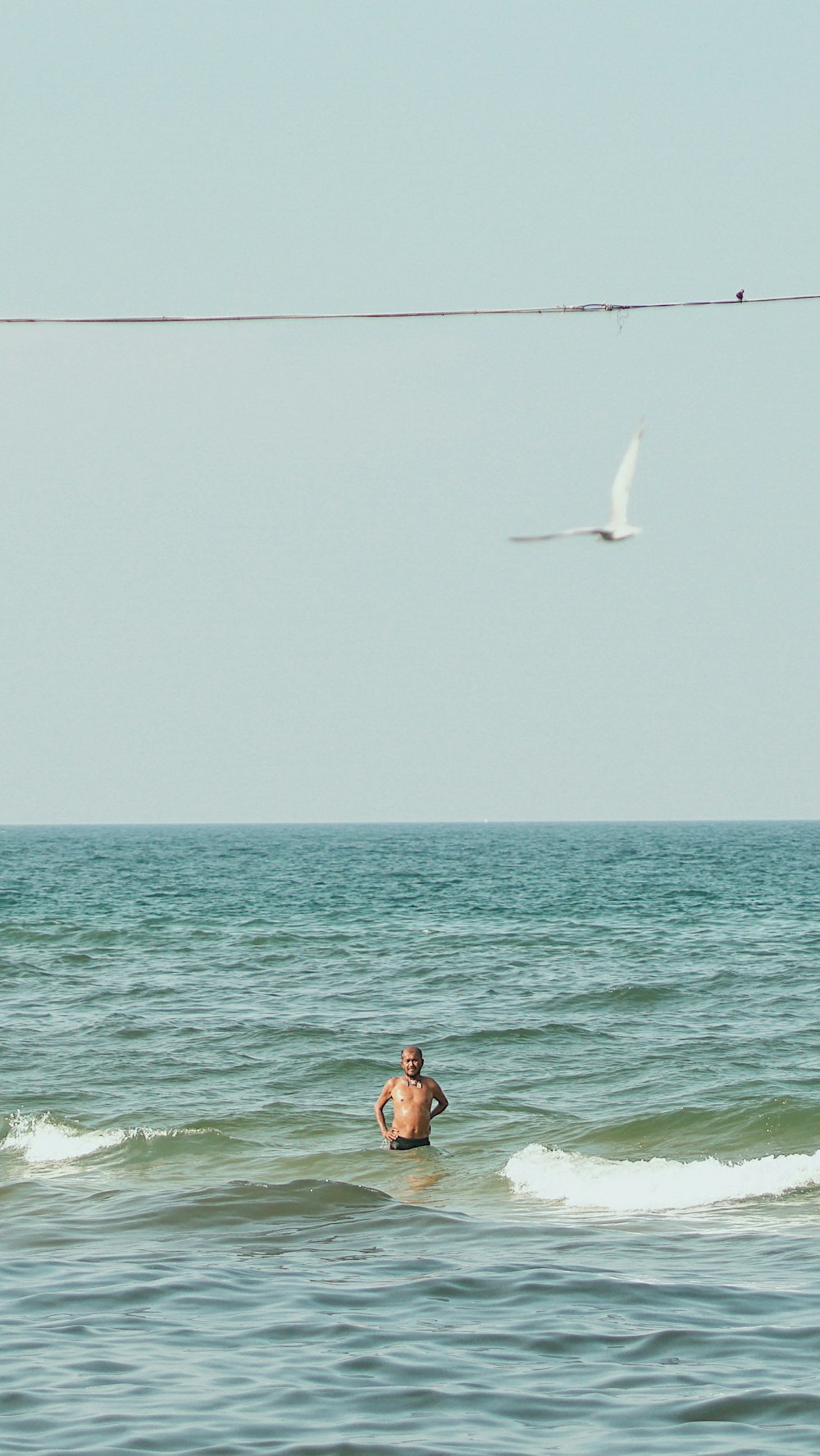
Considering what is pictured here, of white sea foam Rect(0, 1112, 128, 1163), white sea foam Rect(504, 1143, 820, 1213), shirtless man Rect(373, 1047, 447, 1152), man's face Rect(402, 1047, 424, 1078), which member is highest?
man's face Rect(402, 1047, 424, 1078)

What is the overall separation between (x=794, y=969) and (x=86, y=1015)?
1388 centimetres

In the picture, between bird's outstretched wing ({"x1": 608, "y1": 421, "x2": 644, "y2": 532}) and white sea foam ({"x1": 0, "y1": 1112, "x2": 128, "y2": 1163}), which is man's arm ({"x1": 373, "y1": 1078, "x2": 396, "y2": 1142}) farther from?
bird's outstretched wing ({"x1": 608, "y1": 421, "x2": 644, "y2": 532})

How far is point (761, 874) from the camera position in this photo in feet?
234

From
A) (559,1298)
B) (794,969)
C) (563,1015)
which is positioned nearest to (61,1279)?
(559,1298)

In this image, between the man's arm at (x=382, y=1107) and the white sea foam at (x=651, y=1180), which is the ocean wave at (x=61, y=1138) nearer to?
the man's arm at (x=382, y=1107)

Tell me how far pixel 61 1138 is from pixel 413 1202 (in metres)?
5.23

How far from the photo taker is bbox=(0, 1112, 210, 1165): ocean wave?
56.6 ft

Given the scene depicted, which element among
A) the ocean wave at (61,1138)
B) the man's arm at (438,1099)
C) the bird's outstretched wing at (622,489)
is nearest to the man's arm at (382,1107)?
the man's arm at (438,1099)

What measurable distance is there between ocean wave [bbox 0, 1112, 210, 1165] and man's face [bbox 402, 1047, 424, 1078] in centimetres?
296

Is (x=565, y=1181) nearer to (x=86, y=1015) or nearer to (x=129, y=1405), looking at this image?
(x=129, y=1405)

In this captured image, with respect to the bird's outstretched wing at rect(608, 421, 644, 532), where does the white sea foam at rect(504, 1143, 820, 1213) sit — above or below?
below

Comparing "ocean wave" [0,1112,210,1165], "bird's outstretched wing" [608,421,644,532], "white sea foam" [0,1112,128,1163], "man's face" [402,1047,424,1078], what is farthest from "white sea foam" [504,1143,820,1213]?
"bird's outstretched wing" [608,421,644,532]

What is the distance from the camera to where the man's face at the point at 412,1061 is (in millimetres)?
16484

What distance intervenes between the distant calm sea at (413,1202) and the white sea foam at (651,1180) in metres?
0.05
